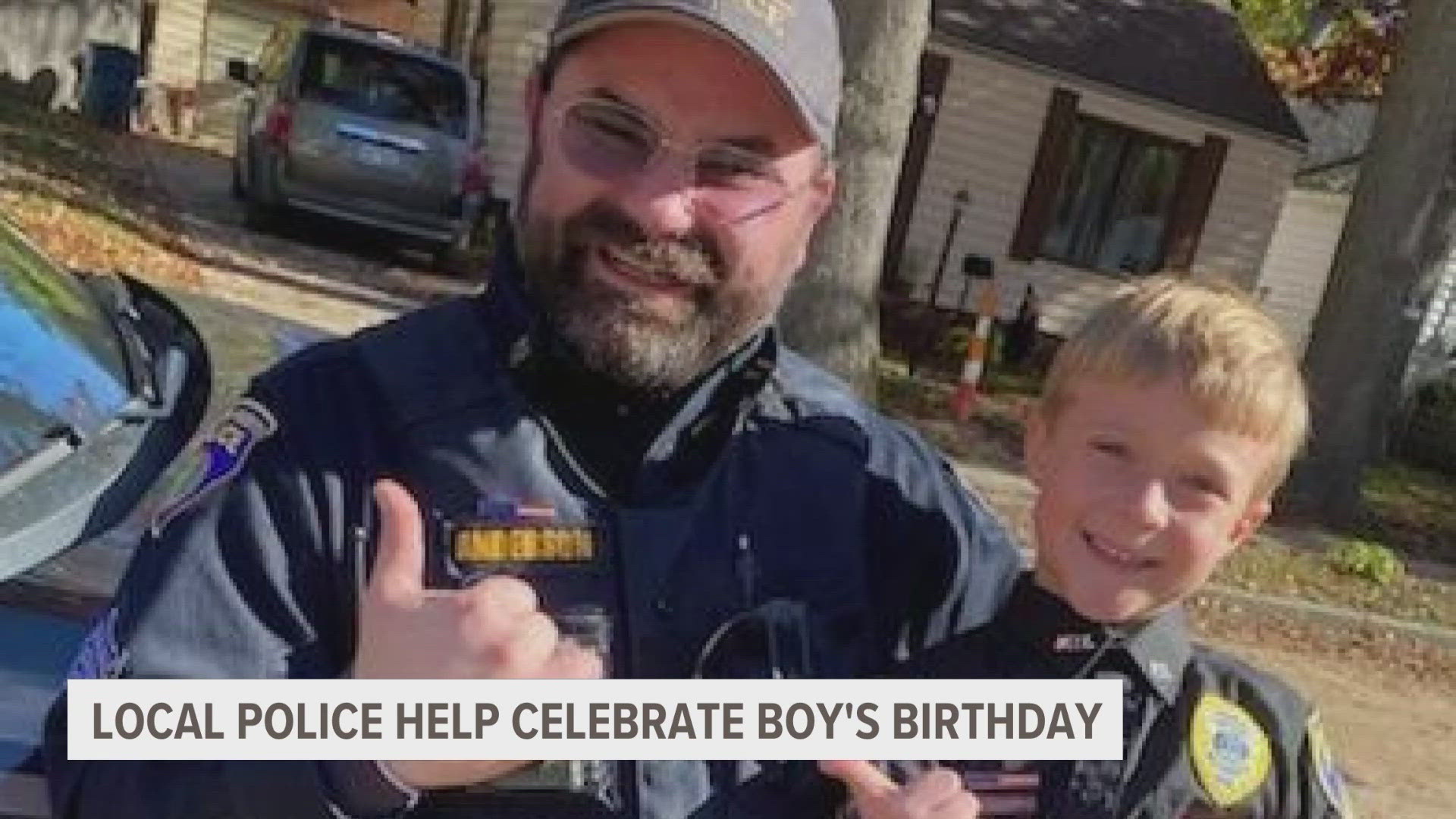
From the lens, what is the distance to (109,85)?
21.6 m

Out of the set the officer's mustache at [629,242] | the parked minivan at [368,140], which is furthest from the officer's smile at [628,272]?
the parked minivan at [368,140]

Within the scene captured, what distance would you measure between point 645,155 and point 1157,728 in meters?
0.77

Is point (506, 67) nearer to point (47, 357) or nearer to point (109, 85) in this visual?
point (109, 85)

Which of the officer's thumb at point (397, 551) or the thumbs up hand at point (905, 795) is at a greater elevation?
the officer's thumb at point (397, 551)

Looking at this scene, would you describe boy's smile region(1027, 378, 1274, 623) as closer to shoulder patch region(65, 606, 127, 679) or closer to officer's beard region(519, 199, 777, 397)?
officer's beard region(519, 199, 777, 397)

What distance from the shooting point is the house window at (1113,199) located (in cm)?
1956

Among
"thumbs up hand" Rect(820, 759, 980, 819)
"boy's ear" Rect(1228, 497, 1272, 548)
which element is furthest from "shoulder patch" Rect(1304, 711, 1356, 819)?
"thumbs up hand" Rect(820, 759, 980, 819)

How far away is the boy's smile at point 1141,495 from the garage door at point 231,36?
92.2 feet

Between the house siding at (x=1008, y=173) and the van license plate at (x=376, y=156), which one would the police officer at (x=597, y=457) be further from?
the house siding at (x=1008, y=173)

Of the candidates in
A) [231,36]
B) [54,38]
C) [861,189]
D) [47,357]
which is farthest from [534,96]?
[231,36]

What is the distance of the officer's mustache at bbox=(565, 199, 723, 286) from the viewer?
176cm

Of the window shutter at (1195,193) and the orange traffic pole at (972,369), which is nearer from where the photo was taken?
the orange traffic pole at (972,369)

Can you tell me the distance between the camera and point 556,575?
1774 mm

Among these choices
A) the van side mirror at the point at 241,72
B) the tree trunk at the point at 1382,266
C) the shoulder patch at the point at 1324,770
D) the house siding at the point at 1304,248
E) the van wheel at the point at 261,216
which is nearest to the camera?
the shoulder patch at the point at 1324,770
